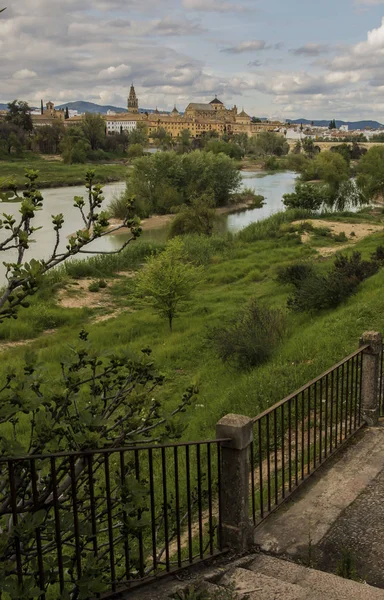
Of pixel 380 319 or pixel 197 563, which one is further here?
pixel 380 319

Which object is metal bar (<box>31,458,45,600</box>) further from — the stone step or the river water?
the river water

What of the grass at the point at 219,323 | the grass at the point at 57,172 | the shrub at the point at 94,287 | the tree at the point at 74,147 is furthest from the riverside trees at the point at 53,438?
the tree at the point at 74,147

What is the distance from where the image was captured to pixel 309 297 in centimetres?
1694

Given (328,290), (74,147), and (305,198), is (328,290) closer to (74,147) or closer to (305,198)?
(305,198)

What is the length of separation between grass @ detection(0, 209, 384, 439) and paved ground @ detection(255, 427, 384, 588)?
1464mm

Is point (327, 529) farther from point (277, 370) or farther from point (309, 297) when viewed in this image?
point (309, 297)

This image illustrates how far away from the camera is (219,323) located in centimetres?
1809

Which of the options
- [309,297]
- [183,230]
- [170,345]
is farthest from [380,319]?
[183,230]

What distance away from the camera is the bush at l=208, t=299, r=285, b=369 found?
12.5 m

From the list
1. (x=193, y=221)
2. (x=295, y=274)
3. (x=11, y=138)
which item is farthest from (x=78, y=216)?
(x=11, y=138)

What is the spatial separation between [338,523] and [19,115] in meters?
115

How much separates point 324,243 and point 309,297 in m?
19.2

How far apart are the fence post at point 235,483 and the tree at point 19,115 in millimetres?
112822

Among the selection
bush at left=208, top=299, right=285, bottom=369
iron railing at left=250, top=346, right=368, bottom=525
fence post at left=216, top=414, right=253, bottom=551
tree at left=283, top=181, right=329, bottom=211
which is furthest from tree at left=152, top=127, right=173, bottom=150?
fence post at left=216, top=414, right=253, bottom=551
